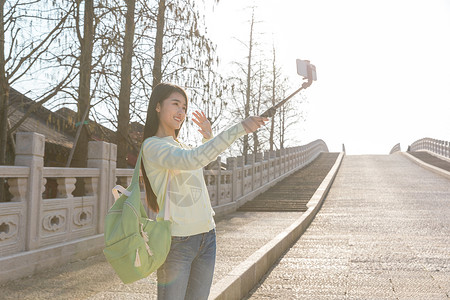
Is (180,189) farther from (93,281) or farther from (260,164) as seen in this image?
(260,164)

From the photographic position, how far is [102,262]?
23.5 ft

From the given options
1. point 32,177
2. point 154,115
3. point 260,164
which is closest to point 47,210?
point 32,177

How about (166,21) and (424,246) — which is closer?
(424,246)

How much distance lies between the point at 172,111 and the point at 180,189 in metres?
0.45

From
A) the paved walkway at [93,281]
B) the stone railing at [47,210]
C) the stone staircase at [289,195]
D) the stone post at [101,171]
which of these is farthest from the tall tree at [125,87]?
the stone staircase at [289,195]

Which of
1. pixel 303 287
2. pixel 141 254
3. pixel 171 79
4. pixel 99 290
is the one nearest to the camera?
pixel 141 254

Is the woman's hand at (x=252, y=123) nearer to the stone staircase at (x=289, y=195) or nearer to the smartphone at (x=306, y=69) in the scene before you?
the smartphone at (x=306, y=69)

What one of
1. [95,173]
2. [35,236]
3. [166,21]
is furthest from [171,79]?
[35,236]

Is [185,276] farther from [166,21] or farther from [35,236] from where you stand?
[166,21]

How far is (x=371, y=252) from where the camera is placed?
8.61m

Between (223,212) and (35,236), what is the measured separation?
8.41 meters

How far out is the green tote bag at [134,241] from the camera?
251 centimetres

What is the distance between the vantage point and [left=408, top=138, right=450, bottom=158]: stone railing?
1281 inches

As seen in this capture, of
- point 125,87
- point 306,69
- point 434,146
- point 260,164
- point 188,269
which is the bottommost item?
point 188,269
